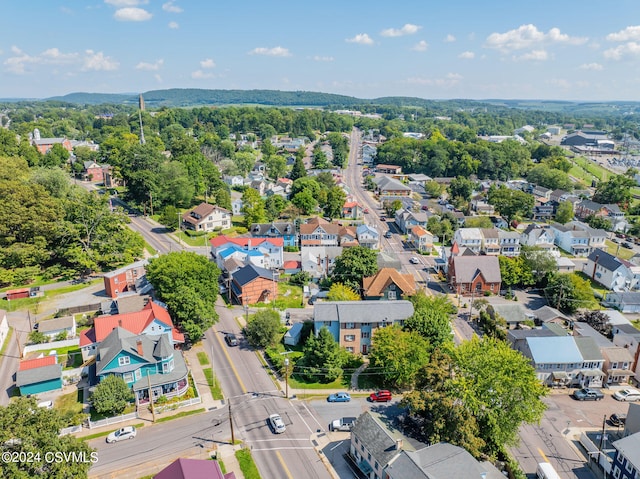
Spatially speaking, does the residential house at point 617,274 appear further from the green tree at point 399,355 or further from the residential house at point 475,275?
the green tree at point 399,355

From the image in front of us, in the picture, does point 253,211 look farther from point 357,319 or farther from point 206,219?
point 357,319

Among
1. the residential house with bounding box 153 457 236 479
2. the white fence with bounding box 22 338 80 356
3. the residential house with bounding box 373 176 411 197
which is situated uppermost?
the residential house with bounding box 373 176 411 197

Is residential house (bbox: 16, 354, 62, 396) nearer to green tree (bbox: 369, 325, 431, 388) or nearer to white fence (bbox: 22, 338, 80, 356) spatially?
white fence (bbox: 22, 338, 80, 356)

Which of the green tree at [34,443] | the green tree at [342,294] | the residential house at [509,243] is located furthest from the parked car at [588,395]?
the residential house at [509,243]

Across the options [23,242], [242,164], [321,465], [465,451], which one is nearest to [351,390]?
[321,465]

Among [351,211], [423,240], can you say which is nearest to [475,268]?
[423,240]

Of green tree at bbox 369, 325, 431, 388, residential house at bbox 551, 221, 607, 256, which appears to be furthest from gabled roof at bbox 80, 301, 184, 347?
residential house at bbox 551, 221, 607, 256

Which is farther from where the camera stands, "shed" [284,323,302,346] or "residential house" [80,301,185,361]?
"shed" [284,323,302,346]
